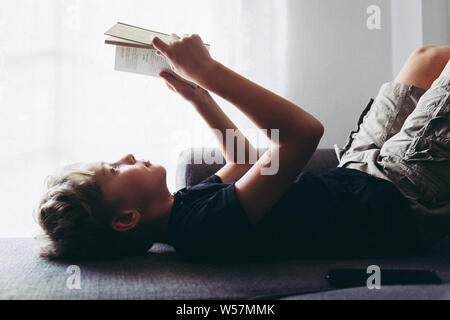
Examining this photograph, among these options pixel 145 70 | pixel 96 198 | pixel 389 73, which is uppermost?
pixel 389 73

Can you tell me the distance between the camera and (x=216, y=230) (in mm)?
836

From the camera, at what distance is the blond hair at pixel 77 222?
0.88m

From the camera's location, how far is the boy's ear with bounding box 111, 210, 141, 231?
91cm

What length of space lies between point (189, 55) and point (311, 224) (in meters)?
0.48

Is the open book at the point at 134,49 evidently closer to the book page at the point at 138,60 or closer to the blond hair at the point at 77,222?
the book page at the point at 138,60

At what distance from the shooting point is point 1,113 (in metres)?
1.67

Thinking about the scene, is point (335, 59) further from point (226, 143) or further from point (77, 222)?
point (77, 222)

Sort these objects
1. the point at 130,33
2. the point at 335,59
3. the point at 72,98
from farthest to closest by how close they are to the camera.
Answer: the point at 335,59, the point at 72,98, the point at 130,33

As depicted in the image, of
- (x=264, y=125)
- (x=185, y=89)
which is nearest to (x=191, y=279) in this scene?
(x=264, y=125)

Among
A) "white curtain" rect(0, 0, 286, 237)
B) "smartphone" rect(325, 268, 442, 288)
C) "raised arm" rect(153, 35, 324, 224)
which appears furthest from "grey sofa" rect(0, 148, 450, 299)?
"white curtain" rect(0, 0, 286, 237)

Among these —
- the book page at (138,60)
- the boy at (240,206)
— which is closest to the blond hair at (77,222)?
the boy at (240,206)
